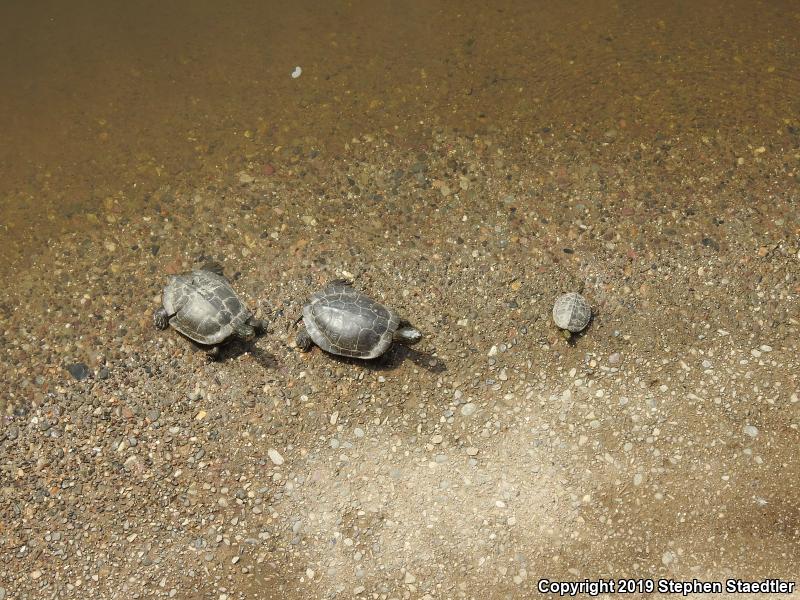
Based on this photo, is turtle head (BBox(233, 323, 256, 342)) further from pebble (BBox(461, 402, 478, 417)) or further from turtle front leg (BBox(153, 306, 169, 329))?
pebble (BBox(461, 402, 478, 417))

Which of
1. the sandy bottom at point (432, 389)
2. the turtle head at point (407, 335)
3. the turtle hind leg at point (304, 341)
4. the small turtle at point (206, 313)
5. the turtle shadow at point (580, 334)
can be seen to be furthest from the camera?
the turtle shadow at point (580, 334)

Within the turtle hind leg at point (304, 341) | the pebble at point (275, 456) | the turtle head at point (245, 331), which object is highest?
the turtle head at point (245, 331)

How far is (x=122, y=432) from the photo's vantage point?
21.7ft

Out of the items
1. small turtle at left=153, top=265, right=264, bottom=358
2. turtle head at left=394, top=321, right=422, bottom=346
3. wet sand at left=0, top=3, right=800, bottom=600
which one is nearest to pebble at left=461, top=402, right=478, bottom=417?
wet sand at left=0, top=3, right=800, bottom=600

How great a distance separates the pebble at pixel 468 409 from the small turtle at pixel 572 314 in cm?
138

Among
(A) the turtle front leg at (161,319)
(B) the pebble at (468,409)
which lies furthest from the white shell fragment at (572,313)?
(A) the turtle front leg at (161,319)

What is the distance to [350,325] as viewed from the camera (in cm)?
645

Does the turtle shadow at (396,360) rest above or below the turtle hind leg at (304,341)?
below

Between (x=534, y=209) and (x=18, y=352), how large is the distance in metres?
6.62

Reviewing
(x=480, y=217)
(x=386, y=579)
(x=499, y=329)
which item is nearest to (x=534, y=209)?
(x=480, y=217)

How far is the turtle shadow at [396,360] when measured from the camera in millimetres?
6812

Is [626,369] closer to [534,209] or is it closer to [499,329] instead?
[499,329]

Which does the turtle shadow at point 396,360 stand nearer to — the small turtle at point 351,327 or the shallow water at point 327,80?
the small turtle at point 351,327

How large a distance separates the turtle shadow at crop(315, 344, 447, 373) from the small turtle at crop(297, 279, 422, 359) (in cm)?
23
